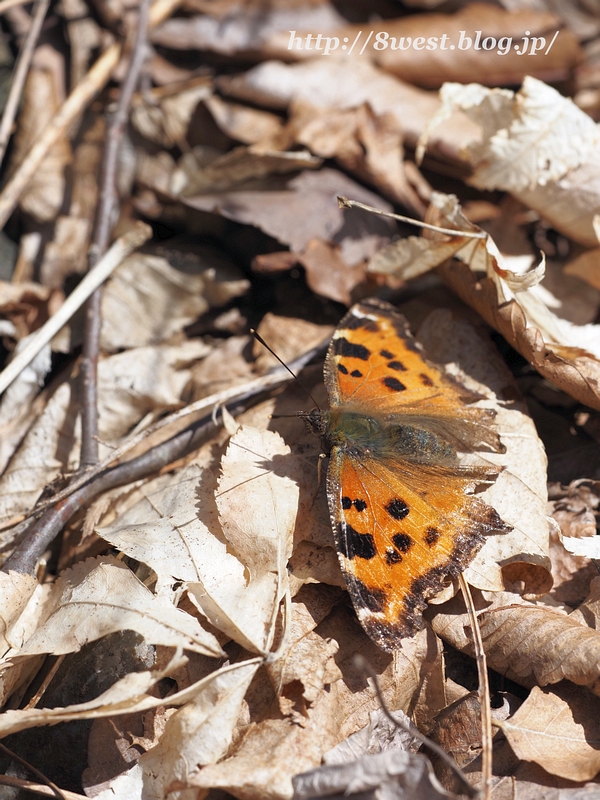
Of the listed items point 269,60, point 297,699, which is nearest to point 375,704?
point 297,699

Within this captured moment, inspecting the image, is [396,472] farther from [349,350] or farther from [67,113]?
[67,113]

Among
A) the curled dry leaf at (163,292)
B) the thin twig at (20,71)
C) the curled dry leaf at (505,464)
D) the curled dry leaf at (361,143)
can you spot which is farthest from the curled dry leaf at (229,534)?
the thin twig at (20,71)

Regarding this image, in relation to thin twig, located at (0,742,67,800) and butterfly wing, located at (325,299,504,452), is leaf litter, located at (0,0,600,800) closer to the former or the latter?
thin twig, located at (0,742,67,800)

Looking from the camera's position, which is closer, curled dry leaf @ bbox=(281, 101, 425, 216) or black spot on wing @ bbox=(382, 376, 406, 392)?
black spot on wing @ bbox=(382, 376, 406, 392)

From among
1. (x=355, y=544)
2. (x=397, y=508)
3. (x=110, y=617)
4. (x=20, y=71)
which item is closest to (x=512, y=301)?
(x=397, y=508)

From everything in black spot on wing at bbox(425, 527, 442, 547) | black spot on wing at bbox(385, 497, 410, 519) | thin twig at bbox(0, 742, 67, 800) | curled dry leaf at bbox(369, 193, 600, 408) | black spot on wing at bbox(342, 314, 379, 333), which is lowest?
thin twig at bbox(0, 742, 67, 800)

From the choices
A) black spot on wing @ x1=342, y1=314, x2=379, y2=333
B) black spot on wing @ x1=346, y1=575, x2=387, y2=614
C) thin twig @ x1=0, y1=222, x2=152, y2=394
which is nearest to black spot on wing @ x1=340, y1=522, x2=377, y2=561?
black spot on wing @ x1=346, y1=575, x2=387, y2=614

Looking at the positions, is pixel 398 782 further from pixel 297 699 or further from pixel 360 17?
pixel 360 17
